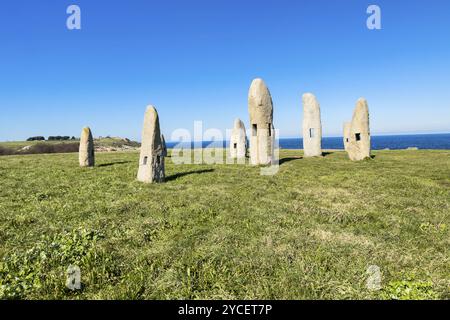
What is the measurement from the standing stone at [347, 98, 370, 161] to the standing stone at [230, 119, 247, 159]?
1032 cm

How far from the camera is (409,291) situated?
15.3 feet

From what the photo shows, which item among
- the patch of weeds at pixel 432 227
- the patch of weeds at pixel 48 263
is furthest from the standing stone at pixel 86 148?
the patch of weeds at pixel 432 227

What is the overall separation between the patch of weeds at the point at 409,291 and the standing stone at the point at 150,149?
459 inches

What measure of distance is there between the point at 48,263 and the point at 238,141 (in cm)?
2456

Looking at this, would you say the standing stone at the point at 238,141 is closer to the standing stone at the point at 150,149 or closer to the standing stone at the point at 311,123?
the standing stone at the point at 311,123

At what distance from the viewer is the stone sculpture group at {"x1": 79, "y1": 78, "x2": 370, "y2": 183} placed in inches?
574

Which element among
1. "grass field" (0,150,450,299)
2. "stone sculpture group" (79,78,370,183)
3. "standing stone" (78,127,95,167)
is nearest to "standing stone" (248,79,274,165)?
"stone sculpture group" (79,78,370,183)

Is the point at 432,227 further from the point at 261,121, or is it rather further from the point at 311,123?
the point at 311,123

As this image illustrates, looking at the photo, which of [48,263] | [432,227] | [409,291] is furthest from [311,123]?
[48,263]

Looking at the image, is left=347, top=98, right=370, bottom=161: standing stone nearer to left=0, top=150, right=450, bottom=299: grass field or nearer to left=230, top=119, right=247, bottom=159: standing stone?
left=230, top=119, right=247, bottom=159: standing stone

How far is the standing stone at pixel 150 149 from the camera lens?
1445 cm

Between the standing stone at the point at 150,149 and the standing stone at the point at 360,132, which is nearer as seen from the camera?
the standing stone at the point at 150,149

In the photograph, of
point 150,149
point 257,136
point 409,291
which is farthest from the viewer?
point 257,136

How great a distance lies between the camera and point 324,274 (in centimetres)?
534
